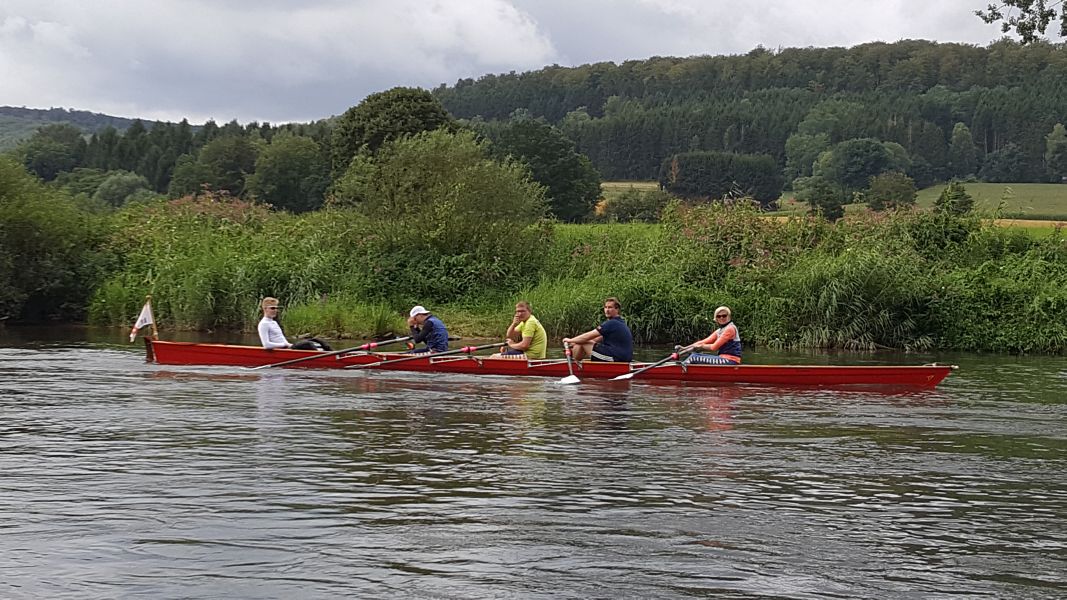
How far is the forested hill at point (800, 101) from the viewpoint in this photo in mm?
100688

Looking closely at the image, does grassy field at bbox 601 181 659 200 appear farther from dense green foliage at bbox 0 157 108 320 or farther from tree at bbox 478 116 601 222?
dense green foliage at bbox 0 157 108 320

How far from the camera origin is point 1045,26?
123ft

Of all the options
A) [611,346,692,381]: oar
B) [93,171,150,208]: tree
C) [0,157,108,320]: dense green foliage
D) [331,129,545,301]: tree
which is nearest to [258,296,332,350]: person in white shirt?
[611,346,692,381]: oar

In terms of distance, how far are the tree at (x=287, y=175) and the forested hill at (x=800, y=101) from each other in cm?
3851

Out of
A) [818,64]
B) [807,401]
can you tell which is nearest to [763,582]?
[807,401]

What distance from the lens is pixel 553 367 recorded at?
2100 centimetres

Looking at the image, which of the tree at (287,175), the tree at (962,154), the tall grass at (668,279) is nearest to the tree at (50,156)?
the tree at (287,175)

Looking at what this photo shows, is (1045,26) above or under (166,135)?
under

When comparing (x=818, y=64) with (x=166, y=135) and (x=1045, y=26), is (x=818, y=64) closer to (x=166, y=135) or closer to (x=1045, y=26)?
(x=166, y=135)

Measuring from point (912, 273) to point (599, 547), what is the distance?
77.8 ft

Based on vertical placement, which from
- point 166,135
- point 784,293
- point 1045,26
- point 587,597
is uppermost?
point 166,135

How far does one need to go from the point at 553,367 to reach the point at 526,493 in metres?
9.31

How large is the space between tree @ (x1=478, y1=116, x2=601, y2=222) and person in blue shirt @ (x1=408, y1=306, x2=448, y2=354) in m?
46.2

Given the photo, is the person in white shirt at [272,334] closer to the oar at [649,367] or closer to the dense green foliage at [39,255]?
the oar at [649,367]
